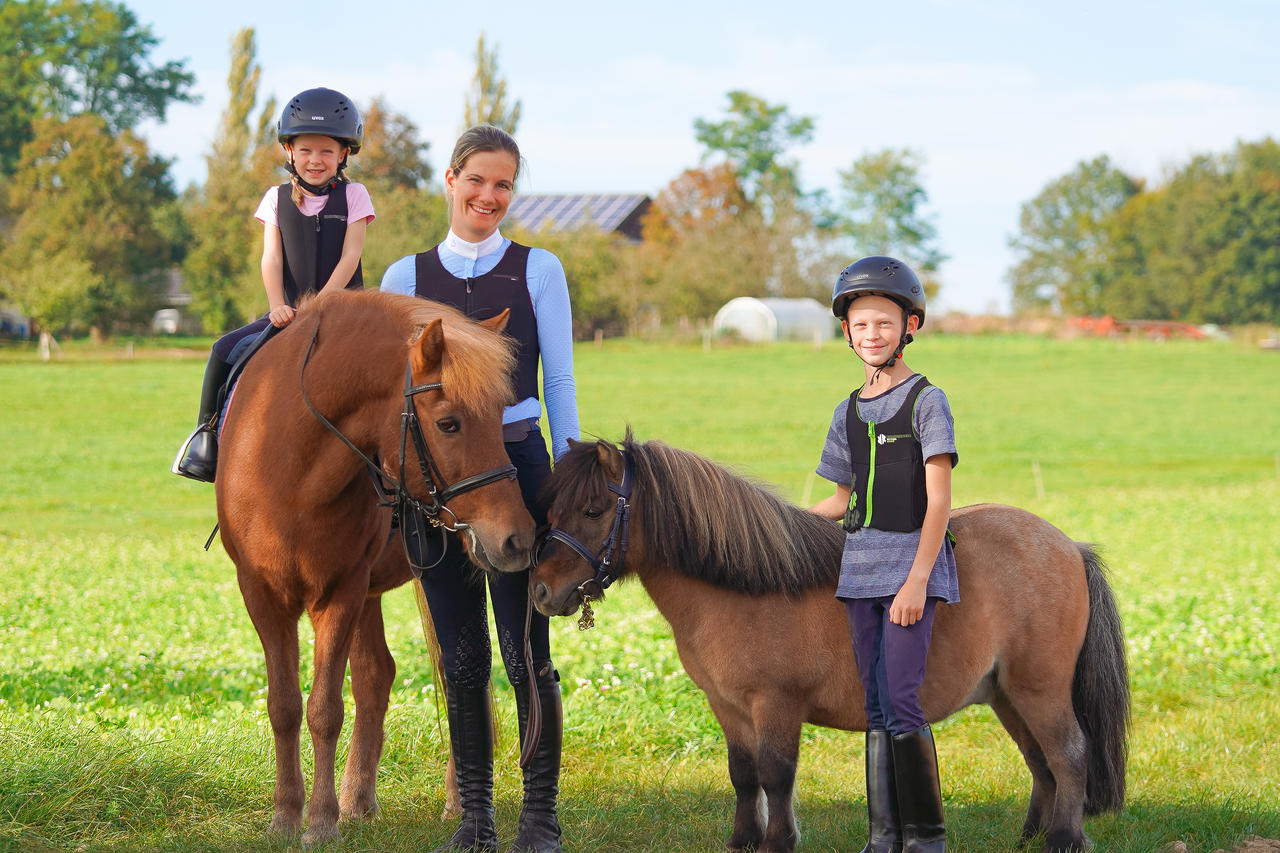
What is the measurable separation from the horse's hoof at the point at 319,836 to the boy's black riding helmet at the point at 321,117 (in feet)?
9.44

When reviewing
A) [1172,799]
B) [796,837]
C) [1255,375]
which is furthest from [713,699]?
[1255,375]

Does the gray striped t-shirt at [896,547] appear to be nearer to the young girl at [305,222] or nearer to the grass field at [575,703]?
the grass field at [575,703]

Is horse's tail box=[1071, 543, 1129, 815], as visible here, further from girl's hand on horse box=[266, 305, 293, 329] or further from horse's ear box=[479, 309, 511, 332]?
girl's hand on horse box=[266, 305, 293, 329]

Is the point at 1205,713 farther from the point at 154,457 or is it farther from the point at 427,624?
the point at 154,457

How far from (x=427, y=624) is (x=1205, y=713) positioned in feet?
16.2

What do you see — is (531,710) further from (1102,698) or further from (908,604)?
(1102,698)

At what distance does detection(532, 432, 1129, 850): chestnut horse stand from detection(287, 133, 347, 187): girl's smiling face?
6.06ft

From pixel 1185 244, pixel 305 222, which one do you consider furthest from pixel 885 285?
pixel 1185 244

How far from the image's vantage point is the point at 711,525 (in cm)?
434

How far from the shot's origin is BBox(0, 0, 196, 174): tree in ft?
196

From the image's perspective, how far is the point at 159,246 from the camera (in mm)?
53125

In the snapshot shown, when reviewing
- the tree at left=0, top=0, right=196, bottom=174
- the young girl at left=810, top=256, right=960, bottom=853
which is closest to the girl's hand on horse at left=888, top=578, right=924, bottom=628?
the young girl at left=810, top=256, right=960, bottom=853

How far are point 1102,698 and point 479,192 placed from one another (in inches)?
132

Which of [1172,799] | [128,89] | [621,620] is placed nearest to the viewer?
[1172,799]
